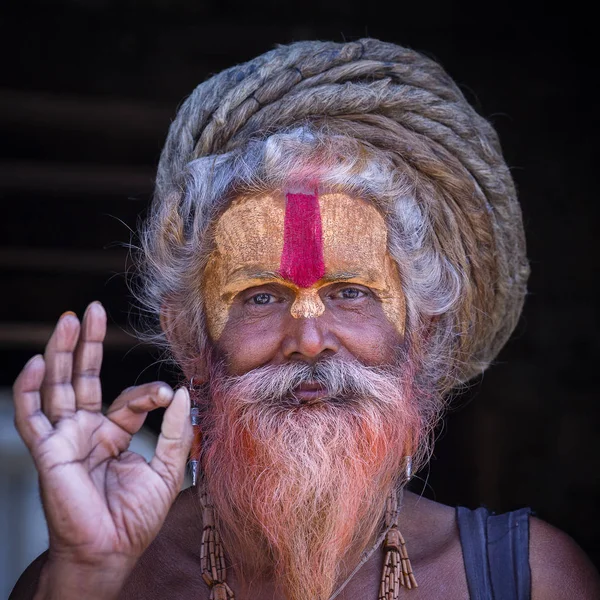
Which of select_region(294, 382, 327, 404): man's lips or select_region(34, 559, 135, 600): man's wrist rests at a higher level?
select_region(294, 382, 327, 404): man's lips

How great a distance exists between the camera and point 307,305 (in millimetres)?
2479

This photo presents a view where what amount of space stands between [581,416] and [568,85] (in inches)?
57.3

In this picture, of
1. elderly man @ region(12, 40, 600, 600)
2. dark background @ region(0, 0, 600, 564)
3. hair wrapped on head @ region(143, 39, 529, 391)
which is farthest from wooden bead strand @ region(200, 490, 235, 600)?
dark background @ region(0, 0, 600, 564)

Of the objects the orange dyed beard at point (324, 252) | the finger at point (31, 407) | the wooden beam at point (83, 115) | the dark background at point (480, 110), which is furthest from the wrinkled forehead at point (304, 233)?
the wooden beam at point (83, 115)

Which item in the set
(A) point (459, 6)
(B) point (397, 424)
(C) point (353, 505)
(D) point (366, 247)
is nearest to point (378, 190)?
(D) point (366, 247)

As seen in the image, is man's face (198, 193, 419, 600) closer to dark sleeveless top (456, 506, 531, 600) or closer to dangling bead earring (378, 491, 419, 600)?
dangling bead earring (378, 491, 419, 600)

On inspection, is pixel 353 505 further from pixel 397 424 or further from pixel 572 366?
pixel 572 366

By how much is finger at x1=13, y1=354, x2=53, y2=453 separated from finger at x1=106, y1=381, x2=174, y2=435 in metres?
0.18

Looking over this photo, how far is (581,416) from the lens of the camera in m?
4.06

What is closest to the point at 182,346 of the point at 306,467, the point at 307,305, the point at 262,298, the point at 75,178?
the point at 262,298

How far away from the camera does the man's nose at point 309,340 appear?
243 cm

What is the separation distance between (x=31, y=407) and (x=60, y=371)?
11 centimetres

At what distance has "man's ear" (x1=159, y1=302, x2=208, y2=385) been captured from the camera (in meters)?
2.72

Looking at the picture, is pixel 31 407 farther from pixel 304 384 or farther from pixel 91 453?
pixel 304 384
